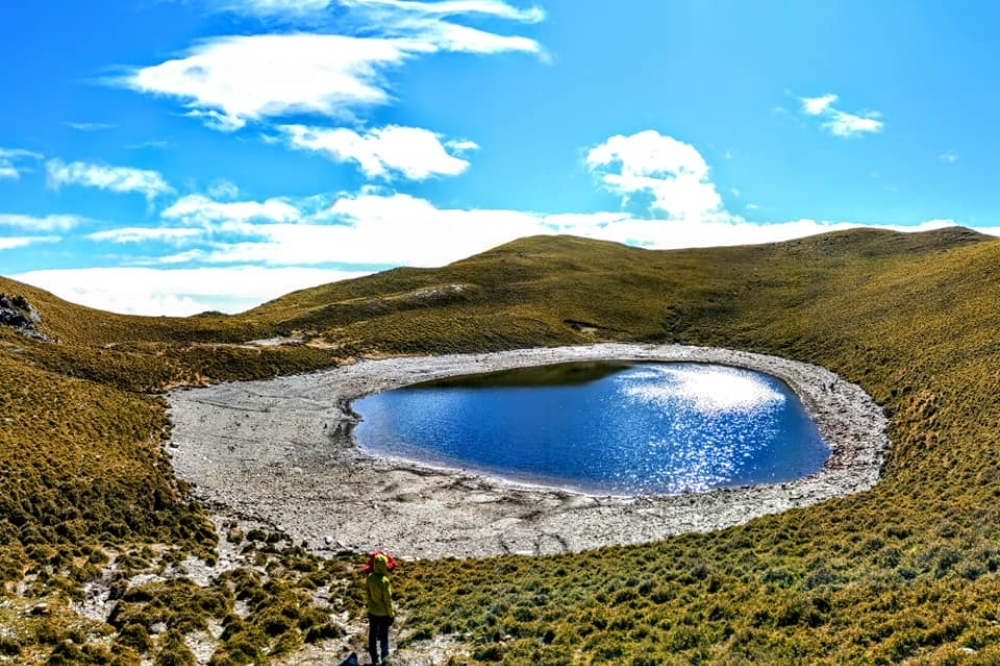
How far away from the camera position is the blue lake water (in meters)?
40.3

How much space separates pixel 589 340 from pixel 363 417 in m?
53.4

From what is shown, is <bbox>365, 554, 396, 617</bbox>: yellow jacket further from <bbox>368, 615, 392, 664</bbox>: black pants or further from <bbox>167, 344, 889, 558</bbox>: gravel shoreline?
<bbox>167, 344, 889, 558</bbox>: gravel shoreline

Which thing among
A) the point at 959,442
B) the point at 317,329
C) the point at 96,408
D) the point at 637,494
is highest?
the point at 317,329

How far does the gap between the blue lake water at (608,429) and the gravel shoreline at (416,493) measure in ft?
7.68

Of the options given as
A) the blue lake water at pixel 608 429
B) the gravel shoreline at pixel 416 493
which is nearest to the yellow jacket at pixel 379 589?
the gravel shoreline at pixel 416 493

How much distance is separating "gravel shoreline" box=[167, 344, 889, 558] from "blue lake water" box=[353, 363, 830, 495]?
7.68 feet

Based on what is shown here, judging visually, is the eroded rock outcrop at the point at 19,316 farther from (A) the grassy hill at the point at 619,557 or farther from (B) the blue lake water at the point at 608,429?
(B) the blue lake water at the point at 608,429

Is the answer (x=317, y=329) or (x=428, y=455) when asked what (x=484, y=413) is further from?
(x=317, y=329)

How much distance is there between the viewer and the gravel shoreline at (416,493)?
1173 inches

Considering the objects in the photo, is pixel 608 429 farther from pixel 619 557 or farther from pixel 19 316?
pixel 19 316

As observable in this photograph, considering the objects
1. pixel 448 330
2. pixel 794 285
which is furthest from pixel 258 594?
pixel 794 285

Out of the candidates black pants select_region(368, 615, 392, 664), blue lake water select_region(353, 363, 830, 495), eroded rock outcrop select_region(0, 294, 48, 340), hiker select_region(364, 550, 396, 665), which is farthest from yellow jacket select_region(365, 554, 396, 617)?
eroded rock outcrop select_region(0, 294, 48, 340)

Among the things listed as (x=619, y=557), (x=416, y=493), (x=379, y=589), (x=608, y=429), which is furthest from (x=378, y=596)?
(x=608, y=429)

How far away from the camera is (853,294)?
98.1 metres
